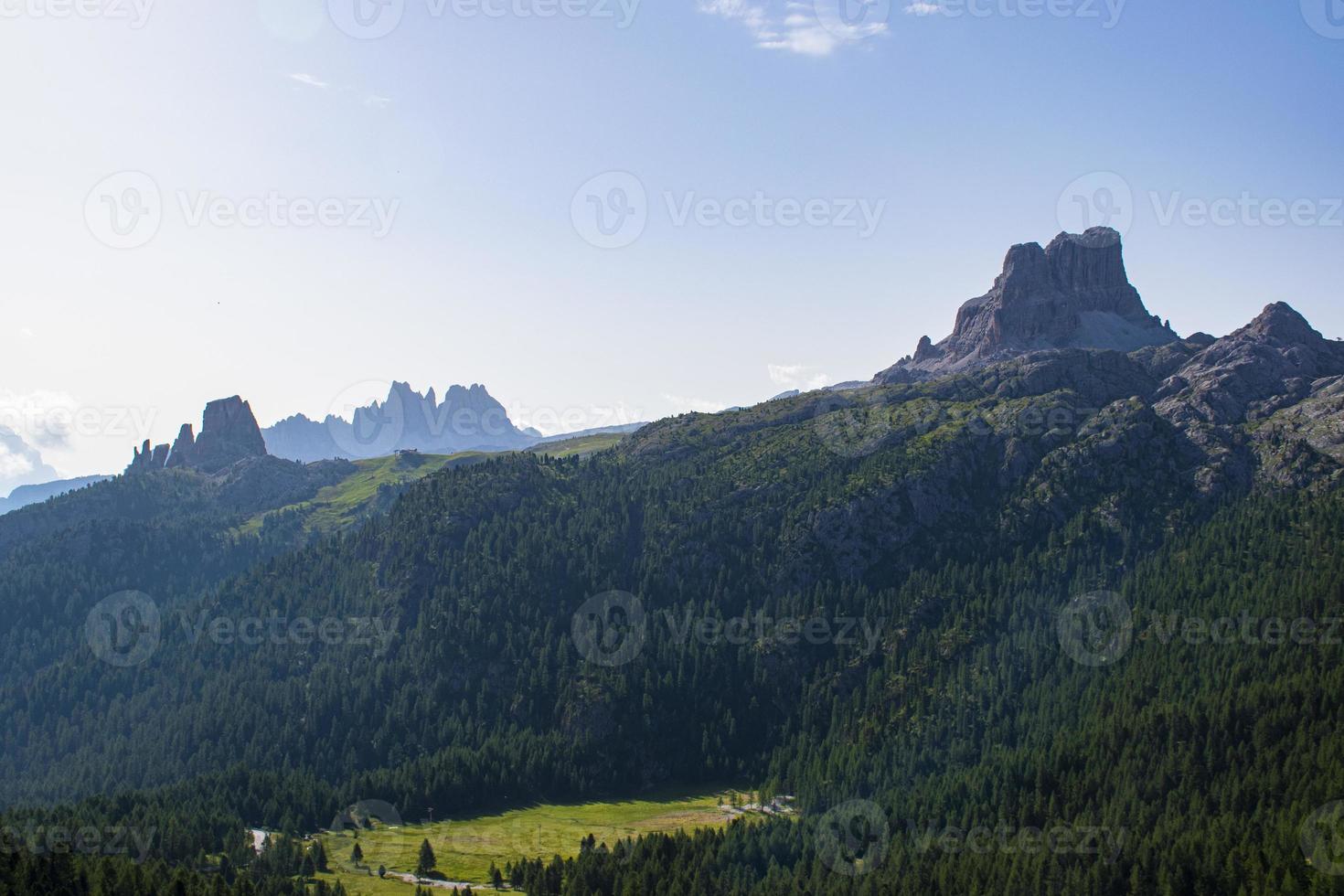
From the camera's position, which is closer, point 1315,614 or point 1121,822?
point 1121,822

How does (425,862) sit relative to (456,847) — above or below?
above

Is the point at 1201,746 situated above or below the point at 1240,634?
below

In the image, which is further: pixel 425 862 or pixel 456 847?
pixel 456 847

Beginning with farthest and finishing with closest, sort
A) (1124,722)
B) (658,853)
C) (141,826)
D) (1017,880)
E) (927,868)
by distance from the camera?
(1124,722)
(141,826)
(658,853)
(927,868)
(1017,880)

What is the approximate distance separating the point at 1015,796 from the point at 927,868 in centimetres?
2984

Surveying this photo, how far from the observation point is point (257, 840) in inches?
7357

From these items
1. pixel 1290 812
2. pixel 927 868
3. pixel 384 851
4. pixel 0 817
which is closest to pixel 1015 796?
pixel 927 868

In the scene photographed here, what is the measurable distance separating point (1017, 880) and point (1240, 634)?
87.8 meters

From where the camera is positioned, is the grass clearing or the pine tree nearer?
the grass clearing

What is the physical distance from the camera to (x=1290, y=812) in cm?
14425

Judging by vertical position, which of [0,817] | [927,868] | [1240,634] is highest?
[1240,634]

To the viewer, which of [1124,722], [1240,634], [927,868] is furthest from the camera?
[1240,634]

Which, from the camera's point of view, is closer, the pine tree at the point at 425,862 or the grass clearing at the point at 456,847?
the grass clearing at the point at 456,847

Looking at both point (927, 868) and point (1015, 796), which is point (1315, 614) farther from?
point (927, 868)
